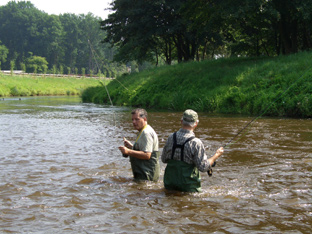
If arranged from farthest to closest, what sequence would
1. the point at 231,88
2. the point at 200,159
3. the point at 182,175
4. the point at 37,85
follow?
the point at 37,85 < the point at 231,88 < the point at 182,175 < the point at 200,159

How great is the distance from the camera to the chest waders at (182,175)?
5.81 m

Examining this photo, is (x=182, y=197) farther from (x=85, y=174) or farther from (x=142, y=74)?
(x=142, y=74)

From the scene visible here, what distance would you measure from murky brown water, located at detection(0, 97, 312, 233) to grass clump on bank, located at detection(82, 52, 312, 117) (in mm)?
6335

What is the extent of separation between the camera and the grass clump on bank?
1791cm

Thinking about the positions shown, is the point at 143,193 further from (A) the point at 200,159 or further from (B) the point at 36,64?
(B) the point at 36,64

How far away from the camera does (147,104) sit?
26.1m

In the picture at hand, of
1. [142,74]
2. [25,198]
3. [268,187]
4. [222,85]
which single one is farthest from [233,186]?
[142,74]

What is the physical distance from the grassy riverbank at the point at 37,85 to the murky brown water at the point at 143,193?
4446 cm

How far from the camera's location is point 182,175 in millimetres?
5914

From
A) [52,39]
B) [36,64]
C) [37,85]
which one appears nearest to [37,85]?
[37,85]

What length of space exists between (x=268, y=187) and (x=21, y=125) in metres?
12.8

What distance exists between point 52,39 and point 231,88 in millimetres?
108248

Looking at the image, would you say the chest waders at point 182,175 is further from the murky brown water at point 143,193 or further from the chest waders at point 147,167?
the chest waders at point 147,167

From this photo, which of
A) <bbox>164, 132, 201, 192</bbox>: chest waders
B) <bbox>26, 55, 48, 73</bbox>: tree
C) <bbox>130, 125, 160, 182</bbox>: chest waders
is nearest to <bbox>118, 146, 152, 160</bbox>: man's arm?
<bbox>130, 125, 160, 182</bbox>: chest waders
